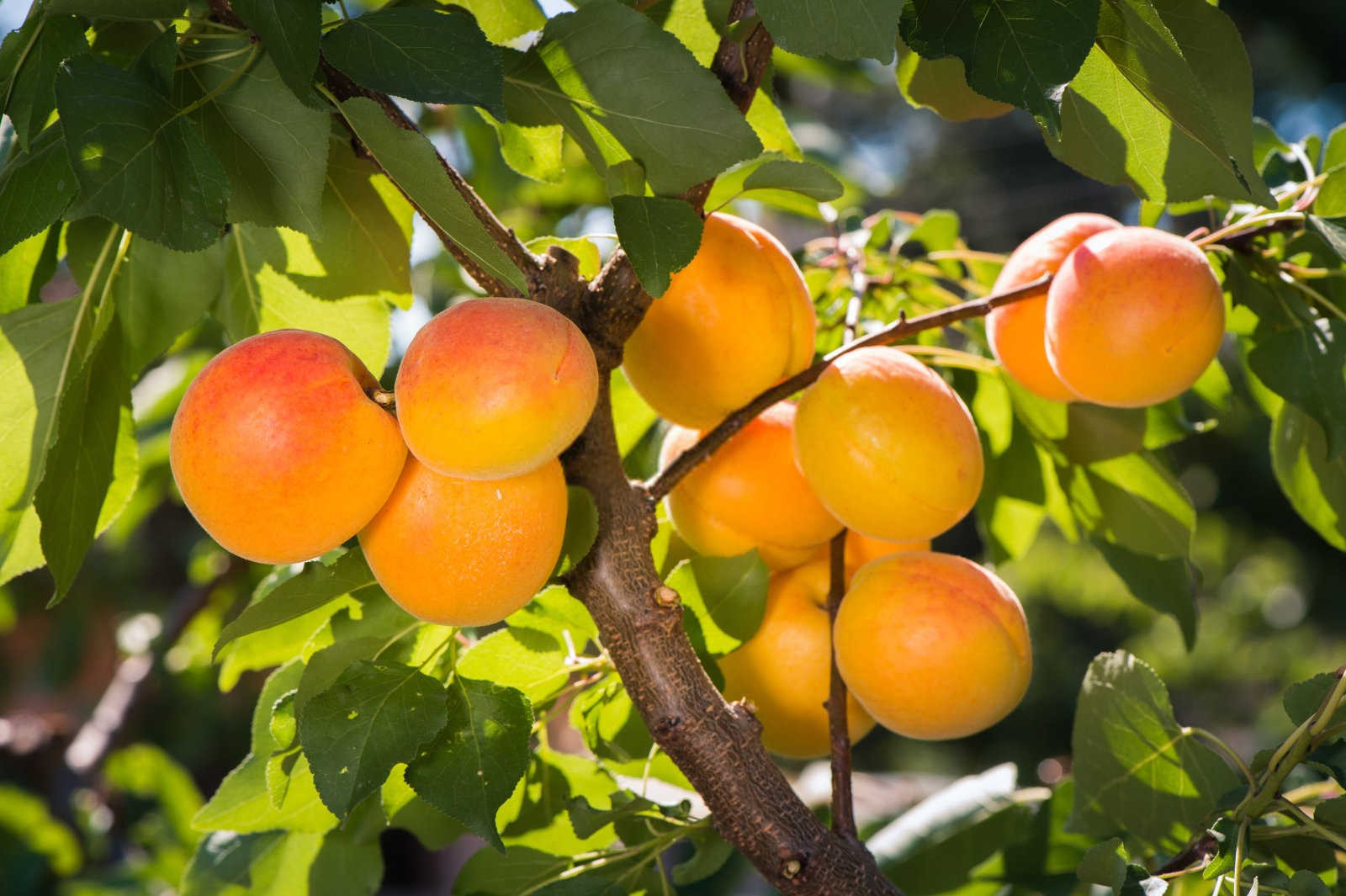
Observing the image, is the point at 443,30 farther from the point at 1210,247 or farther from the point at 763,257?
the point at 1210,247

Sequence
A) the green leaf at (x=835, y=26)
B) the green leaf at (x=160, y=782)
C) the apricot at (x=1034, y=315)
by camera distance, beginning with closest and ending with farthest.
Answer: the green leaf at (x=835, y=26) → the apricot at (x=1034, y=315) → the green leaf at (x=160, y=782)

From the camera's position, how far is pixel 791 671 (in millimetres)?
527

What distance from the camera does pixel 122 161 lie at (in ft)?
1.10

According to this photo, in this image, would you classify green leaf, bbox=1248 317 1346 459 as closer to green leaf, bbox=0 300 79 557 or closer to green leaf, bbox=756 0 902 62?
green leaf, bbox=756 0 902 62

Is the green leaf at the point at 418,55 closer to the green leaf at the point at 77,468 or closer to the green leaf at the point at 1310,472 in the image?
the green leaf at the point at 77,468

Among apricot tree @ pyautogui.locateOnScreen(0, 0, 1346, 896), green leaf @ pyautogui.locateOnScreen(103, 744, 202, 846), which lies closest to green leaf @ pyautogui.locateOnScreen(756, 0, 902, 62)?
apricot tree @ pyautogui.locateOnScreen(0, 0, 1346, 896)

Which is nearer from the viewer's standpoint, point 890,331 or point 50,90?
point 50,90

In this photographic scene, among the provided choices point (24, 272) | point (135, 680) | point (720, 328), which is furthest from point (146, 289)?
point (135, 680)

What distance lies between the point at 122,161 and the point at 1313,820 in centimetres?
48

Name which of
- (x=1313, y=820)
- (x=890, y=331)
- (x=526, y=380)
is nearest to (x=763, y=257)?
(x=890, y=331)

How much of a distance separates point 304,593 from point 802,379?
0.24m

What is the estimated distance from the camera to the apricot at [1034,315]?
1.77 feet

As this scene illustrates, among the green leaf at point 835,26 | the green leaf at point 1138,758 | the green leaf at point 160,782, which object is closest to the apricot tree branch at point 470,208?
the green leaf at point 835,26

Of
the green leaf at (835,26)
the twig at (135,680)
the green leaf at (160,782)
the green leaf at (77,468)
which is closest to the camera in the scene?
the green leaf at (835,26)
